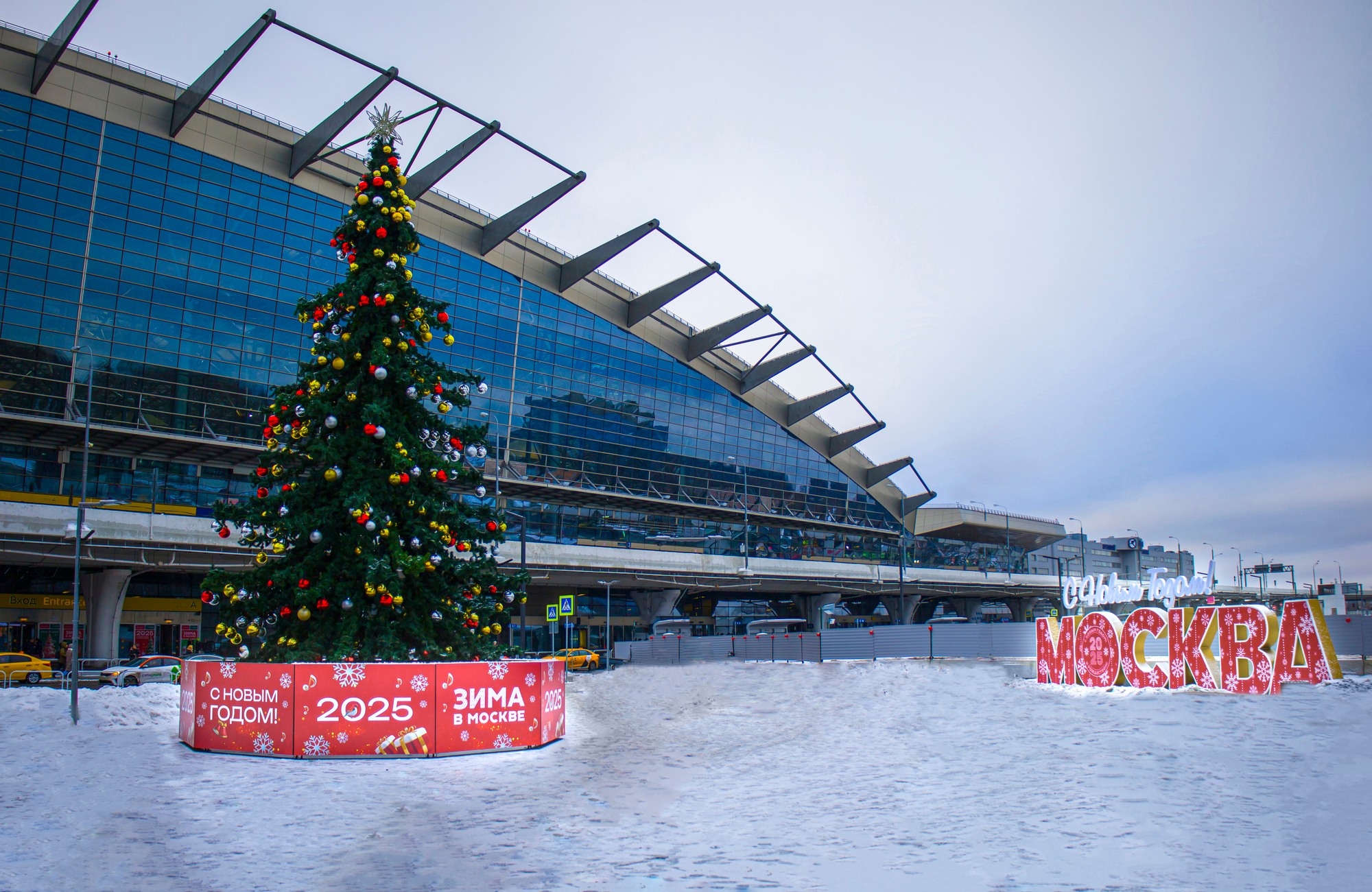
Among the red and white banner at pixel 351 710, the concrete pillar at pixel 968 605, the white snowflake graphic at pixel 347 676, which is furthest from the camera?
the concrete pillar at pixel 968 605

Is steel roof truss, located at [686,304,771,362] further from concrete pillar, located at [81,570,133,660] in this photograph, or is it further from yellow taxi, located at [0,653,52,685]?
yellow taxi, located at [0,653,52,685]

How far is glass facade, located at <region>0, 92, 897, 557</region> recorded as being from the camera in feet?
137

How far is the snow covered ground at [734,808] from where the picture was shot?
6957 mm

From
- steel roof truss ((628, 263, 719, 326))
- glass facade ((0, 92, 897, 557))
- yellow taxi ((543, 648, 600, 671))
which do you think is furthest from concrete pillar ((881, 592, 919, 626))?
yellow taxi ((543, 648, 600, 671))

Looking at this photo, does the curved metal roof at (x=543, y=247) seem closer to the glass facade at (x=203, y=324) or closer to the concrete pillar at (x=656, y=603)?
the glass facade at (x=203, y=324)

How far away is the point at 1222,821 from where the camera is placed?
8492mm

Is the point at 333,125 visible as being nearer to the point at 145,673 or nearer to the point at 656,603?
the point at 145,673

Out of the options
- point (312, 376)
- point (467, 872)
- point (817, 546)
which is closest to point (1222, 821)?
point (467, 872)

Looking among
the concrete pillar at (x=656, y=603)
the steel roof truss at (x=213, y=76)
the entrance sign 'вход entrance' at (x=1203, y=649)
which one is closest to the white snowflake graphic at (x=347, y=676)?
the entrance sign 'вход entrance' at (x=1203, y=649)

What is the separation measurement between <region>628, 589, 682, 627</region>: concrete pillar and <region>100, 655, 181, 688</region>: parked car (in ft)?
122

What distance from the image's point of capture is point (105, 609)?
42.2 m

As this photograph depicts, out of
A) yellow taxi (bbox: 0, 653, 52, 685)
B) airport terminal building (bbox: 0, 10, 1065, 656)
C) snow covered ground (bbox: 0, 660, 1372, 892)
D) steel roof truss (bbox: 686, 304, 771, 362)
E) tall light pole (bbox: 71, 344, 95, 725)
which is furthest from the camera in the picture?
steel roof truss (bbox: 686, 304, 771, 362)

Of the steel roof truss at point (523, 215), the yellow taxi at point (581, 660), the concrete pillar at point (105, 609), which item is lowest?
the yellow taxi at point (581, 660)

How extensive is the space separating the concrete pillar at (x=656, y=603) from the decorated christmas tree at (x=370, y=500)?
49.7 meters
